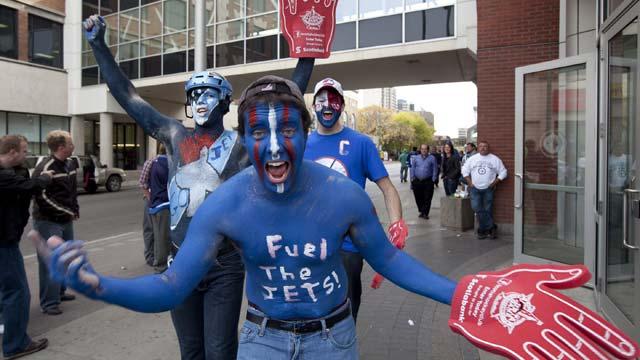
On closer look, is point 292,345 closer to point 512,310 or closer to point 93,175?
point 512,310

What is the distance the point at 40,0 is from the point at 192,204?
87.8 feet

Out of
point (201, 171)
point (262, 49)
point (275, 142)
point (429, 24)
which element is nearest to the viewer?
point (275, 142)

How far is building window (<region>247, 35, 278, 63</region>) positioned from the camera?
56.6ft

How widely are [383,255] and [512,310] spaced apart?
0.50 m

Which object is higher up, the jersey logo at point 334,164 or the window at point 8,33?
the window at point 8,33

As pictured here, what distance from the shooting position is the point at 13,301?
4.13 meters

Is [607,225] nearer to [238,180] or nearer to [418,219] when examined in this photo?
[238,180]

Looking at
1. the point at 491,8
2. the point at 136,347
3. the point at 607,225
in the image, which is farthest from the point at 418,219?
the point at 136,347

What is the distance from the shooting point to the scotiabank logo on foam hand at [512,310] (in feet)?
4.99

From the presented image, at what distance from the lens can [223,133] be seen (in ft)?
9.32

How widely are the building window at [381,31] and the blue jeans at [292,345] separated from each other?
13.8 meters

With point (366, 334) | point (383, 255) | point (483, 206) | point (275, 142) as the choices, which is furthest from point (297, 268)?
point (483, 206)

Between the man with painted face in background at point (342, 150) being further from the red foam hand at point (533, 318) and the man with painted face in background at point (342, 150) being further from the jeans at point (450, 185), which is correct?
the jeans at point (450, 185)

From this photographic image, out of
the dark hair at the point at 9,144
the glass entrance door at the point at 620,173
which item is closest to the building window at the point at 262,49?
the dark hair at the point at 9,144
